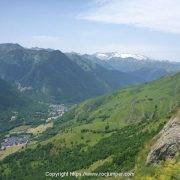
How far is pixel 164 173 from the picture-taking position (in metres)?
80.9

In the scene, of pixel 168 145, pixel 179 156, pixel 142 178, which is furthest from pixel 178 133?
pixel 142 178

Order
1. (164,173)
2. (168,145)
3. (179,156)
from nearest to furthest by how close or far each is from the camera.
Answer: (164,173)
(179,156)
(168,145)

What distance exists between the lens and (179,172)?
80.9 metres

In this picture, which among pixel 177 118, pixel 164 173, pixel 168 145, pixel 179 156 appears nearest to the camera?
pixel 164 173

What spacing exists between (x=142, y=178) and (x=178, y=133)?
50.5m

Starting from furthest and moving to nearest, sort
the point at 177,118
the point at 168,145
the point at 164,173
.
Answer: the point at 177,118, the point at 168,145, the point at 164,173

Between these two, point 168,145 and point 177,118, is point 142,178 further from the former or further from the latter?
point 177,118

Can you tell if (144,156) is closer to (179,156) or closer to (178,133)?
(178,133)

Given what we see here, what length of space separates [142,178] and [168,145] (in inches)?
1803

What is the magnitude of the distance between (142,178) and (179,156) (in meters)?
34.4

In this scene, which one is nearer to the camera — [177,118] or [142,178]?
[142,178]

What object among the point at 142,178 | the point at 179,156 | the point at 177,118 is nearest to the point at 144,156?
the point at 177,118

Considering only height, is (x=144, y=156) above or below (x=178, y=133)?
below

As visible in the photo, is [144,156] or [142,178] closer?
[142,178]
